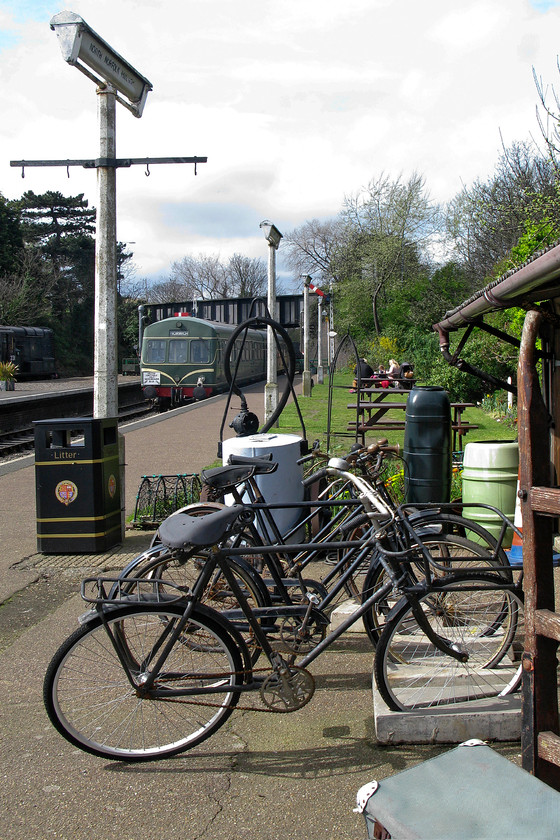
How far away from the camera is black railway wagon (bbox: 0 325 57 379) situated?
40.3 m

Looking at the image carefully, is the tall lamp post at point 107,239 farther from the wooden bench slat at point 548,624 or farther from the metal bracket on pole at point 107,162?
the wooden bench slat at point 548,624

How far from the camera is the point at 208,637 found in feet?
11.0

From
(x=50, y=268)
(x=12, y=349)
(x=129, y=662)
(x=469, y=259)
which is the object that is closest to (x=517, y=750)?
(x=129, y=662)

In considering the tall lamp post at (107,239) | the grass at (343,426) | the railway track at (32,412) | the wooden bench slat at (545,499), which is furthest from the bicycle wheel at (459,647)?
the railway track at (32,412)

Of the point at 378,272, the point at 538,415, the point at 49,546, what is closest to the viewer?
the point at 538,415

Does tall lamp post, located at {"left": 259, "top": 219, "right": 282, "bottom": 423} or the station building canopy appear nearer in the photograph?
the station building canopy

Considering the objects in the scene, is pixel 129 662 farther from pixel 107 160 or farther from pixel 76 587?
pixel 107 160

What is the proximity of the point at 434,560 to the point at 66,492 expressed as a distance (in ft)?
13.1

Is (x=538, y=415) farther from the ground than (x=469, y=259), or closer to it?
closer to it

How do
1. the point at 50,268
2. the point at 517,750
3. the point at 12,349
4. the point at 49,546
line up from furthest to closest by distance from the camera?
the point at 50,268
the point at 12,349
the point at 49,546
the point at 517,750

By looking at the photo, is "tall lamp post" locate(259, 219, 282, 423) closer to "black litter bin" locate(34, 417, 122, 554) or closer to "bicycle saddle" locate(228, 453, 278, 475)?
"black litter bin" locate(34, 417, 122, 554)

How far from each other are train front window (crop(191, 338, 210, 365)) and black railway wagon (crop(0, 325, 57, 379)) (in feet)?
51.5

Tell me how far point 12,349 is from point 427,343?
75.4ft

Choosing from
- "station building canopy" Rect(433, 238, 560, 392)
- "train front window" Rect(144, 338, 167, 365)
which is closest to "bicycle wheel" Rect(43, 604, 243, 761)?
"station building canopy" Rect(433, 238, 560, 392)
